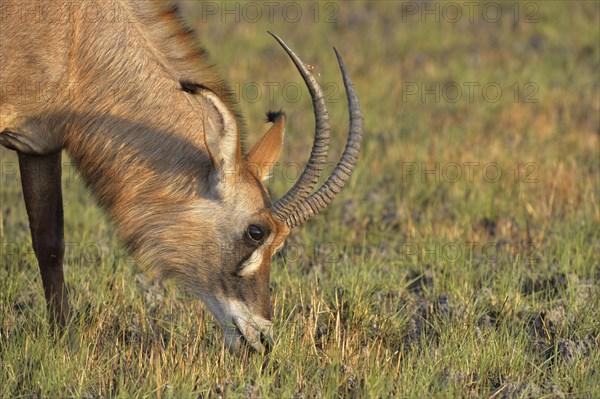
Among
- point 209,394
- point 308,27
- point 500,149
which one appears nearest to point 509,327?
point 209,394

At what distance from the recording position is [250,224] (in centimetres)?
577

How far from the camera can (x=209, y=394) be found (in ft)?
17.5

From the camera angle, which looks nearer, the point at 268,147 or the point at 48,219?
the point at 268,147

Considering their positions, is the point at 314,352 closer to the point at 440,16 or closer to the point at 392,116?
the point at 392,116

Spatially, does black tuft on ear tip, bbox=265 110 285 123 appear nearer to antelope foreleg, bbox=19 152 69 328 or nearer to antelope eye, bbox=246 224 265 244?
antelope eye, bbox=246 224 265 244

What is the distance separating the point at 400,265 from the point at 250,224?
85.0 inches

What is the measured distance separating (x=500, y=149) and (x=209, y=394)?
602 cm

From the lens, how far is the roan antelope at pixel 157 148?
5.78 metres

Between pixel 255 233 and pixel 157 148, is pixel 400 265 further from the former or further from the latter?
pixel 157 148

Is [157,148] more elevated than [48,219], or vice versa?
[157,148]

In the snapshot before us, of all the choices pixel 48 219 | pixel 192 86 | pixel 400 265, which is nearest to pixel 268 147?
pixel 192 86

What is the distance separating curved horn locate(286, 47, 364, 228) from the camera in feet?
19.0

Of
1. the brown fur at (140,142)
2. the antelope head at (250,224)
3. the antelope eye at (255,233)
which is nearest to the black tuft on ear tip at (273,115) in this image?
the brown fur at (140,142)

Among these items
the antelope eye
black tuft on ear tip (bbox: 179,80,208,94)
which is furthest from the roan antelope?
black tuft on ear tip (bbox: 179,80,208,94)
